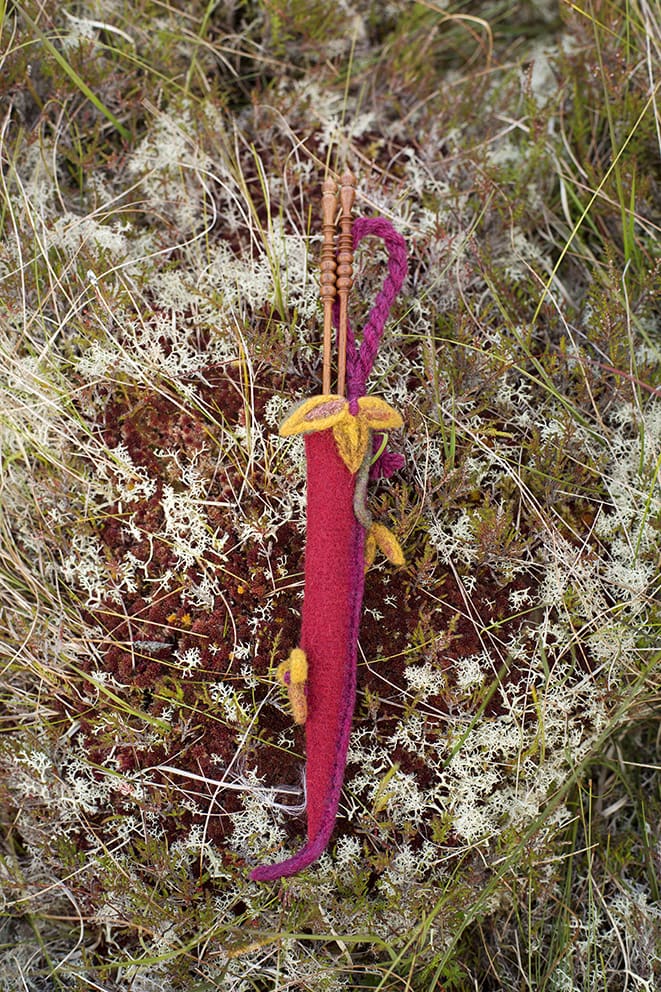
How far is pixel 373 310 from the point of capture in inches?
84.5

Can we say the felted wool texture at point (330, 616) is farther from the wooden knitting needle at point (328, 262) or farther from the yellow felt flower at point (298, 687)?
the wooden knitting needle at point (328, 262)

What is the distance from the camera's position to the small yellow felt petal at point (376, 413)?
79.9 inches

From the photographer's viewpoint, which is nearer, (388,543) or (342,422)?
(342,422)

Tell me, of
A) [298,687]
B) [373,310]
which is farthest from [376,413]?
[298,687]

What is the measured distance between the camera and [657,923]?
7.40ft

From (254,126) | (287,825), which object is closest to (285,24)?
(254,126)

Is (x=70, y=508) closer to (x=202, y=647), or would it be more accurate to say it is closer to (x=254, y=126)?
(x=202, y=647)

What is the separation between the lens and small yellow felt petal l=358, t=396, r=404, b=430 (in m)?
2.03

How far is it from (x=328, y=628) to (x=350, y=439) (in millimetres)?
497

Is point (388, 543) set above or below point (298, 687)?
above

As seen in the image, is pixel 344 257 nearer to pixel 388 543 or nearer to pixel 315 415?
pixel 315 415

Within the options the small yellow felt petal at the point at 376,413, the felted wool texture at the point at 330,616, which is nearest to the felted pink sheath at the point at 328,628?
the felted wool texture at the point at 330,616

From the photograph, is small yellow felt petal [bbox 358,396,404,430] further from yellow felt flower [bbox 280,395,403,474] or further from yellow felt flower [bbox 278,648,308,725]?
yellow felt flower [bbox 278,648,308,725]

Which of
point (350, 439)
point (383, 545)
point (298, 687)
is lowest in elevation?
point (298, 687)
